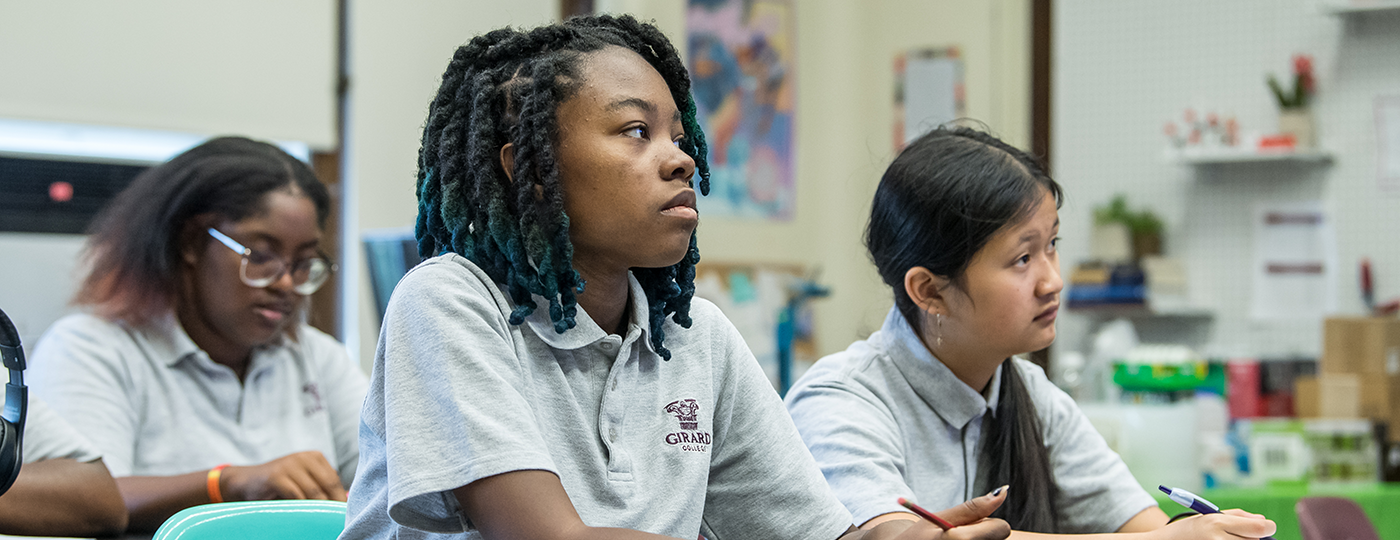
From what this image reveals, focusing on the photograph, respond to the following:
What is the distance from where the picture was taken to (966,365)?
1398 millimetres

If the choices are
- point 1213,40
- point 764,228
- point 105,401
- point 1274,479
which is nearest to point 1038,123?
point 1213,40

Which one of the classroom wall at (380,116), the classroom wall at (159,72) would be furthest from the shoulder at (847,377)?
the classroom wall at (380,116)

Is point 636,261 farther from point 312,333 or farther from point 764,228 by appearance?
point 764,228

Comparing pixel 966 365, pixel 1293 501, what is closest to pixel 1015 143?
pixel 1293 501

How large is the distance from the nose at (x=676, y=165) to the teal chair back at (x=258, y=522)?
0.43m

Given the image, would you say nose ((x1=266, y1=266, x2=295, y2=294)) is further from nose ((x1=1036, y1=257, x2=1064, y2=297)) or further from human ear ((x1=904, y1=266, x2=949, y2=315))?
nose ((x1=1036, y1=257, x2=1064, y2=297))

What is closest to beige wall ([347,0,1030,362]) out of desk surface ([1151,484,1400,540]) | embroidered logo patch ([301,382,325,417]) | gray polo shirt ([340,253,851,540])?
desk surface ([1151,484,1400,540])

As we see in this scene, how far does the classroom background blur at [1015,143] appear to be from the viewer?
2.75m

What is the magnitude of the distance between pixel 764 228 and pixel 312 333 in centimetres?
216

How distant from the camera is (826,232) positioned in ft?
13.6

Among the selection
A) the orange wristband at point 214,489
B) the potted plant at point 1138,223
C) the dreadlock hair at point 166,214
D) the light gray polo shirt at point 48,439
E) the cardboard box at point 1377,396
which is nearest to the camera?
the light gray polo shirt at point 48,439

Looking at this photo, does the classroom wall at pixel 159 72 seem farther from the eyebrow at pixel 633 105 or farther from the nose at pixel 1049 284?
the nose at pixel 1049 284

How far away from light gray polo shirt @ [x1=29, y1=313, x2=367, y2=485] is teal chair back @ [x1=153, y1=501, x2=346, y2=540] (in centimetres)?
63

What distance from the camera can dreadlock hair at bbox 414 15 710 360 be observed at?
92 cm
